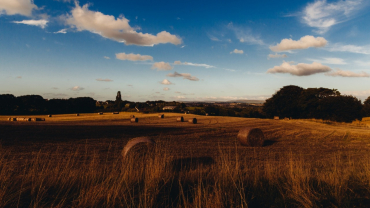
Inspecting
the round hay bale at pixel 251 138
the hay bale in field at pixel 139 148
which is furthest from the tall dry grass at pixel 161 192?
the round hay bale at pixel 251 138

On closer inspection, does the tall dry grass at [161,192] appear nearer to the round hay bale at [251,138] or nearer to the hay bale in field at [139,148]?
the hay bale in field at [139,148]

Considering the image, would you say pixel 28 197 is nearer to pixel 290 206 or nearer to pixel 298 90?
pixel 290 206

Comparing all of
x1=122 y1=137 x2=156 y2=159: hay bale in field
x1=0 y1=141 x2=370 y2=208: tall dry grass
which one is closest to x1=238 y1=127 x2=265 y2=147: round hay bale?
x1=122 y1=137 x2=156 y2=159: hay bale in field

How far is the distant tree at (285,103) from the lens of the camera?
4669 centimetres

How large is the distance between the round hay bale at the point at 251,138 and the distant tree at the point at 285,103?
34280mm

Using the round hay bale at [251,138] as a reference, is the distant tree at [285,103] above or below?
above

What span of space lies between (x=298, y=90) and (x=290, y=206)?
51355mm

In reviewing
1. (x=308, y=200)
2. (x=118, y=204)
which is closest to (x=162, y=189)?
(x=118, y=204)

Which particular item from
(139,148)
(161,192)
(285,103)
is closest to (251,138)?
(139,148)

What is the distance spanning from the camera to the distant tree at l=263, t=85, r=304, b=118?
4669cm

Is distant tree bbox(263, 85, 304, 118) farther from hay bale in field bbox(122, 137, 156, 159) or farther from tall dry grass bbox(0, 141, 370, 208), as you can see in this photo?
tall dry grass bbox(0, 141, 370, 208)

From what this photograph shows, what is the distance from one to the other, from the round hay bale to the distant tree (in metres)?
34.3

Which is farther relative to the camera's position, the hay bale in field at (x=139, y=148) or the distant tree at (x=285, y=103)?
the distant tree at (x=285, y=103)

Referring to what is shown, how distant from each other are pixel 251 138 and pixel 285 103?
119ft
